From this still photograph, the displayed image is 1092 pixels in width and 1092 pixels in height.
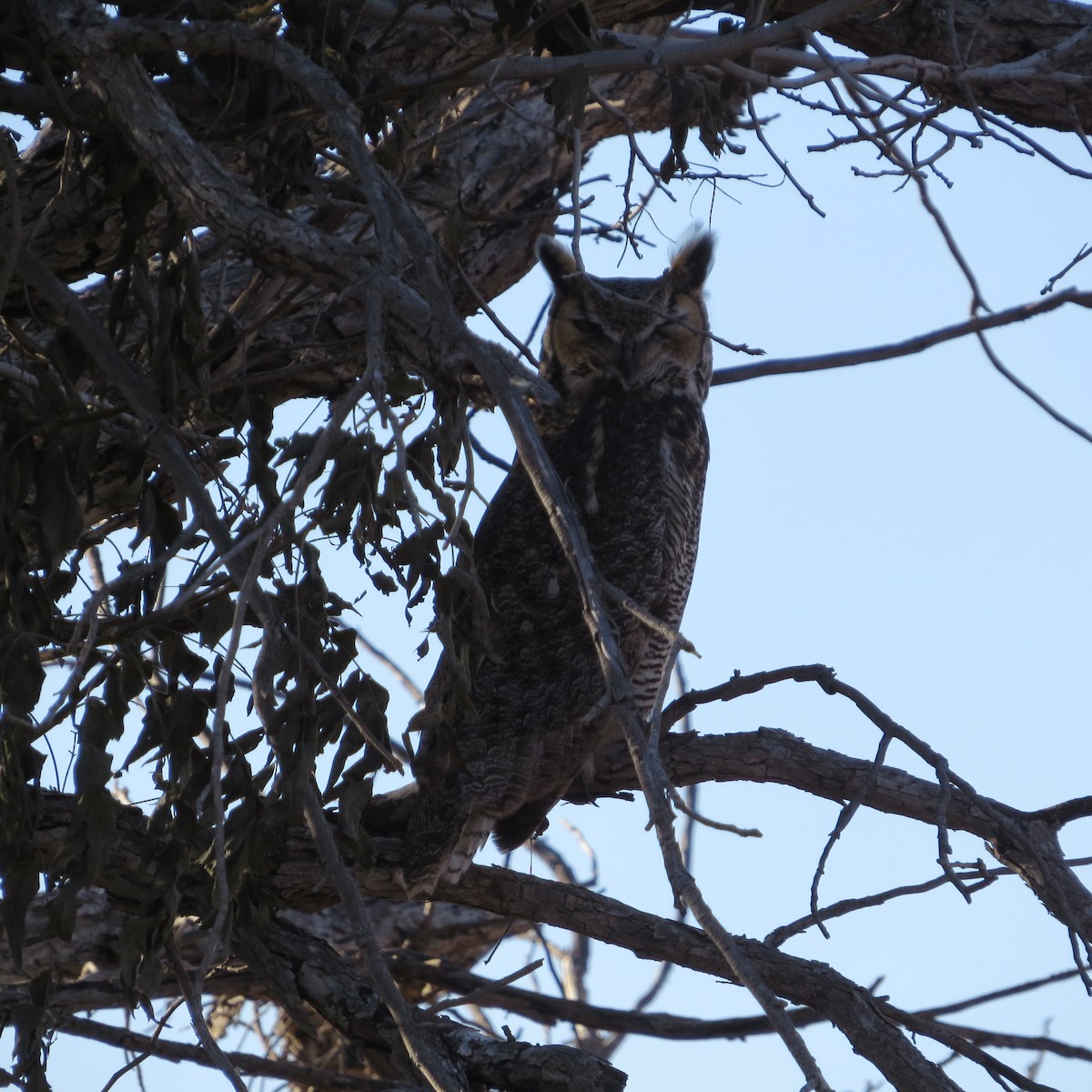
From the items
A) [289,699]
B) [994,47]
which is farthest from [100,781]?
[994,47]

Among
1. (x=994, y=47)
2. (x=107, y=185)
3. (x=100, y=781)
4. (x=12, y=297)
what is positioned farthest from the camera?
(x=994, y=47)

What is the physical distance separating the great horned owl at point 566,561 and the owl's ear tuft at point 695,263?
0.10 m

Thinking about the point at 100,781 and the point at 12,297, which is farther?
the point at 12,297

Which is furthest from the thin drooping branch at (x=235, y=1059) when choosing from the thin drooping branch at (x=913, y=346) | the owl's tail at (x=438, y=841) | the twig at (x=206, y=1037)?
the thin drooping branch at (x=913, y=346)

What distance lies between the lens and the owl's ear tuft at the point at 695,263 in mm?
4219

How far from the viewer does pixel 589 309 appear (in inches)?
154

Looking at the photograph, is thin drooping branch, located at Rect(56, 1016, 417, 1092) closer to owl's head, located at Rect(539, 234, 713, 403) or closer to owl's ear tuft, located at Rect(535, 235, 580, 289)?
owl's head, located at Rect(539, 234, 713, 403)

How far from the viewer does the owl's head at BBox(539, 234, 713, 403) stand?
3.87m

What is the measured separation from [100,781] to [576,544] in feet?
2.70

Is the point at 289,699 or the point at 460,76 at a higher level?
the point at 460,76

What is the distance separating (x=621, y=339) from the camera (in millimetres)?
3891

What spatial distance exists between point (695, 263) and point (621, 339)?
511 mm

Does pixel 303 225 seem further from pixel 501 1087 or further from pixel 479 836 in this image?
pixel 479 836

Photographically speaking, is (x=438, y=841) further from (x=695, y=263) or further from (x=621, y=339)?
(x=695, y=263)
